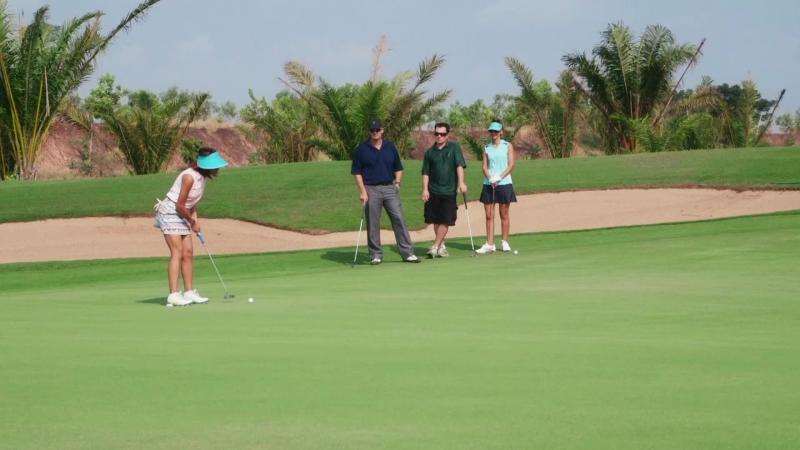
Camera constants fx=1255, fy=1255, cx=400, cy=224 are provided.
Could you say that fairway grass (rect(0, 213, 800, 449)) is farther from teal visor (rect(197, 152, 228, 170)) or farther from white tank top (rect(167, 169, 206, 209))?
teal visor (rect(197, 152, 228, 170))

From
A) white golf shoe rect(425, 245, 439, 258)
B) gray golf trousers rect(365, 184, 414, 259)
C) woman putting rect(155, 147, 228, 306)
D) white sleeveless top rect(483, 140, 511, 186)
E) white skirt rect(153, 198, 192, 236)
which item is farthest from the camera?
white sleeveless top rect(483, 140, 511, 186)

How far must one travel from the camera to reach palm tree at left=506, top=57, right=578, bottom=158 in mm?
43781

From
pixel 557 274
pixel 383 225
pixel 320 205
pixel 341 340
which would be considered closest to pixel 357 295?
pixel 557 274

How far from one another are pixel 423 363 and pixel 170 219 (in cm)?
573

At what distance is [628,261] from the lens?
15.7 metres

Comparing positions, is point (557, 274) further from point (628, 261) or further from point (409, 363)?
point (409, 363)

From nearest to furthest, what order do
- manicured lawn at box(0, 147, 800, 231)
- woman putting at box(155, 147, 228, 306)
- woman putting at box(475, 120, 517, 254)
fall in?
woman putting at box(155, 147, 228, 306) < woman putting at box(475, 120, 517, 254) < manicured lawn at box(0, 147, 800, 231)

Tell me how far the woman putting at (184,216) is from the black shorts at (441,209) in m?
6.41

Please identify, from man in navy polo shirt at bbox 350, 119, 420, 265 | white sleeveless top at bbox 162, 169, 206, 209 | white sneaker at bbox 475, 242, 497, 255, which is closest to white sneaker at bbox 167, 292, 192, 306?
white sleeveless top at bbox 162, 169, 206, 209

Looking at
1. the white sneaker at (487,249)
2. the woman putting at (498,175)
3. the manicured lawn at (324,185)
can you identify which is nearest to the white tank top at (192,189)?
the white sneaker at (487,249)

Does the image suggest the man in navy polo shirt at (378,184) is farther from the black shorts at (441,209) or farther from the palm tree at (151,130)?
the palm tree at (151,130)

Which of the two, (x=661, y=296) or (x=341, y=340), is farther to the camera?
(x=661, y=296)

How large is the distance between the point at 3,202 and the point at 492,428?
2323 cm

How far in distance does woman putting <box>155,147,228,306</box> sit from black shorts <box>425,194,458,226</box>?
6407mm
